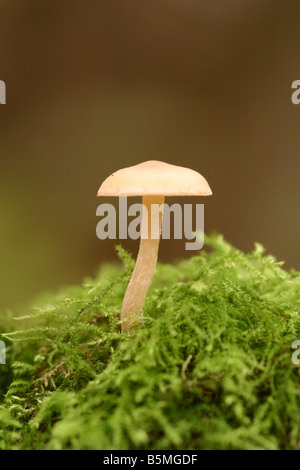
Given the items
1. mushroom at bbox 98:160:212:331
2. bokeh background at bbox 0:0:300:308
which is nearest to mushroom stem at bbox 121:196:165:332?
mushroom at bbox 98:160:212:331

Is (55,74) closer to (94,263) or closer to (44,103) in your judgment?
(44,103)

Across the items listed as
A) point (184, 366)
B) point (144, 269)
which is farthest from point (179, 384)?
point (144, 269)

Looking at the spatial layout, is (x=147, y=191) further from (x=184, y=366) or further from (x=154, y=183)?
(x=184, y=366)

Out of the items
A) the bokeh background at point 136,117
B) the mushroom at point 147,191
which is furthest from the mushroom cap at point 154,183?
the bokeh background at point 136,117

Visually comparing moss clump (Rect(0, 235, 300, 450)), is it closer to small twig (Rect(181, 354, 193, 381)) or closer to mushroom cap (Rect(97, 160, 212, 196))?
small twig (Rect(181, 354, 193, 381))

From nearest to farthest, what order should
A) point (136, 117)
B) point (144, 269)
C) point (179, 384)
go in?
1. point (179, 384)
2. point (144, 269)
3. point (136, 117)

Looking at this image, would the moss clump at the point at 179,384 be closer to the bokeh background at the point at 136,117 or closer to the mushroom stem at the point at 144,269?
the mushroom stem at the point at 144,269
